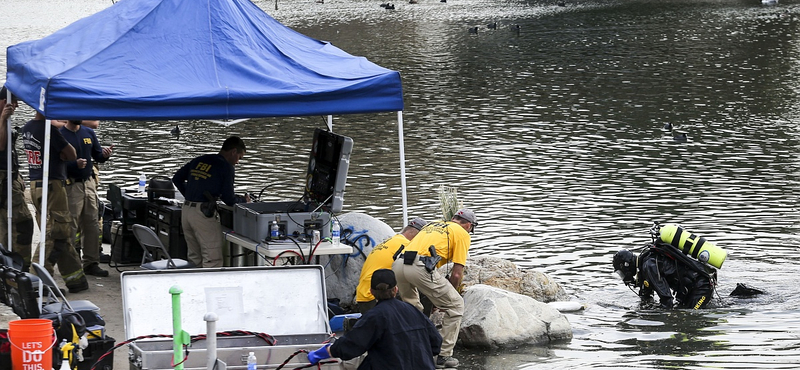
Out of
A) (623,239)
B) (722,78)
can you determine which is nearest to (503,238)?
(623,239)

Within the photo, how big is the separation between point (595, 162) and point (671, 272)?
7.60m

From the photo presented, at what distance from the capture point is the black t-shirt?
33.2 feet

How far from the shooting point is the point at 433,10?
Result: 5838cm

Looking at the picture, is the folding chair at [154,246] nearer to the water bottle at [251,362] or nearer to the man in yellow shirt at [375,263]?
the man in yellow shirt at [375,263]

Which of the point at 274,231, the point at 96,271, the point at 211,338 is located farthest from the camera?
the point at 96,271

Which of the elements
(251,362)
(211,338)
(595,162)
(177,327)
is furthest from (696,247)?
(595,162)

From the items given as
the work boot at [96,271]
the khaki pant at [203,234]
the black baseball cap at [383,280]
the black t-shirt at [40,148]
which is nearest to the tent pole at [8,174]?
the black t-shirt at [40,148]

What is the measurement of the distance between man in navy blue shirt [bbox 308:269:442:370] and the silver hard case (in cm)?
32

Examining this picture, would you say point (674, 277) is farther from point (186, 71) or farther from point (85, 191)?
point (85, 191)

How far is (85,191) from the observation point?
1074cm

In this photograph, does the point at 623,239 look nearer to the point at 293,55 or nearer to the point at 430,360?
the point at 293,55

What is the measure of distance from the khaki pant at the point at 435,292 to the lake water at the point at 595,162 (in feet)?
1.02

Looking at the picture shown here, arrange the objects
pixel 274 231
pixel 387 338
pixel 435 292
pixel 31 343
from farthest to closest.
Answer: pixel 274 231
pixel 435 292
pixel 31 343
pixel 387 338

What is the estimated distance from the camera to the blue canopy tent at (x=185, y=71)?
9234 mm
